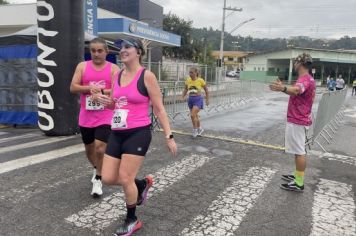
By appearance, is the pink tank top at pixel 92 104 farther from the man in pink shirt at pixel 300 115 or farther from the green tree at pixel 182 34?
the green tree at pixel 182 34

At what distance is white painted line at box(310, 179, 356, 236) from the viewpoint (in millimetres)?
4031

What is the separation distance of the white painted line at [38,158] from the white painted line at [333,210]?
4336 mm

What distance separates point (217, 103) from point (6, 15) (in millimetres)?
17493

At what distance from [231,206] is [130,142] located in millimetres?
1729

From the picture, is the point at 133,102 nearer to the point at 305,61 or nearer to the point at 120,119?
the point at 120,119

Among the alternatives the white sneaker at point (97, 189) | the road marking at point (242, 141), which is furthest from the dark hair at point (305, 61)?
the white sneaker at point (97, 189)

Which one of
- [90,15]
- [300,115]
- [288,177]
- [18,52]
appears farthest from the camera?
[90,15]

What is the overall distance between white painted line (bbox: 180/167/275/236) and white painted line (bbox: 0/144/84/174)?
125 inches

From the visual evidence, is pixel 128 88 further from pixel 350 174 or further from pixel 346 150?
pixel 346 150

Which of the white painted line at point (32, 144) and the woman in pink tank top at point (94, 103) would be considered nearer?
the woman in pink tank top at point (94, 103)

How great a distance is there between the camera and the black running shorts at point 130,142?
11.6ft

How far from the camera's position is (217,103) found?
53.9 feet

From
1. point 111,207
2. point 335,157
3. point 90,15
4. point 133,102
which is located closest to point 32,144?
point 111,207

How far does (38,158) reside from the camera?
6.38 meters
